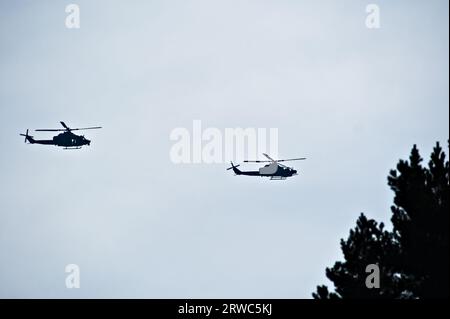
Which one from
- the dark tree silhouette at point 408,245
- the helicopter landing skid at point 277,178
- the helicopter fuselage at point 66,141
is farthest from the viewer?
the helicopter fuselage at point 66,141

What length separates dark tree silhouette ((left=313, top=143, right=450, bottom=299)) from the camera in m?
37.4

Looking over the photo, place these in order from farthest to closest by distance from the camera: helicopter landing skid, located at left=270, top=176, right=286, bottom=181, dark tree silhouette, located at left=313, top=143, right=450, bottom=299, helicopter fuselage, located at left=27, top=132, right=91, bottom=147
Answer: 1. helicopter fuselage, located at left=27, top=132, right=91, bottom=147
2. helicopter landing skid, located at left=270, top=176, right=286, bottom=181
3. dark tree silhouette, located at left=313, top=143, right=450, bottom=299

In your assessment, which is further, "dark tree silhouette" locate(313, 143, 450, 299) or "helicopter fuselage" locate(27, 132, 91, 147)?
"helicopter fuselage" locate(27, 132, 91, 147)

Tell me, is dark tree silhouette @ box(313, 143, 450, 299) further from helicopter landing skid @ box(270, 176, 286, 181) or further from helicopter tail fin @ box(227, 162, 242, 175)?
helicopter tail fin @ box(227, 162, 242, 175)

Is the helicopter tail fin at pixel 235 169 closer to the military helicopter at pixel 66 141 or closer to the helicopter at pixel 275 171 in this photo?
the helicopter at pixel 275 171

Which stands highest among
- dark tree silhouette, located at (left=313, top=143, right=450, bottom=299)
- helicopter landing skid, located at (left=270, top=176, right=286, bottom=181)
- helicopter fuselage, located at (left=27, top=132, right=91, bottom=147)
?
helicopter fuselage, located at (left=27, top=132, right=91, bottom=147)

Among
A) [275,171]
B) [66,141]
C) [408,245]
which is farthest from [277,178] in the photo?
[408,245]

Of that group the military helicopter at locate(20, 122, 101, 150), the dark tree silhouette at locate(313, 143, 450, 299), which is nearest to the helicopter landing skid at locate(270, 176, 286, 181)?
the military helicopter at locate(20, 122, 101, 150)

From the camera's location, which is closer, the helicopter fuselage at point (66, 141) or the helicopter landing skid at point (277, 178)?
the helicopter landing skid at point (277, 178)

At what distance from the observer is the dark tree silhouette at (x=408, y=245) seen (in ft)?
123

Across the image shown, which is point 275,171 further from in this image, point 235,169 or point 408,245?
point 408,245

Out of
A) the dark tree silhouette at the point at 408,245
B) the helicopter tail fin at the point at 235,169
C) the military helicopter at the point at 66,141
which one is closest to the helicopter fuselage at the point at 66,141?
the military helicopter at the point at 66,141

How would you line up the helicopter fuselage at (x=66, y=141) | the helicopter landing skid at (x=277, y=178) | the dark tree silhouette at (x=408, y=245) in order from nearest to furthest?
the dark tree silhouette at (x=408, y=245)
the helicopter landing skid at (x=277, y=178)
the helicopter fuselage at (x=66, y=141)
